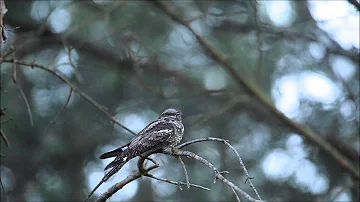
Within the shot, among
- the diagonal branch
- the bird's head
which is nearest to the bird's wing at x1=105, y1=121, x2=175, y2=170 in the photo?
the bird's head

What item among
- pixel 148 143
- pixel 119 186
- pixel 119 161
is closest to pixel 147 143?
pixel 148 143

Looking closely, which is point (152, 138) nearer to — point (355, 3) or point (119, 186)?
point (119, 186)

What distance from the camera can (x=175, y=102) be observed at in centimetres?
757

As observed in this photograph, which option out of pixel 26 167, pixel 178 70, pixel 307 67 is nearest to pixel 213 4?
pixel 178 70

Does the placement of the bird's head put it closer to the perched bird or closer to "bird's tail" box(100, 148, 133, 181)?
the perched bird

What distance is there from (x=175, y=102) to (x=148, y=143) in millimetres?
3760

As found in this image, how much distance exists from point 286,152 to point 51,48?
368 cm

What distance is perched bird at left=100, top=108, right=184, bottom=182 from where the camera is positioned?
3.71 meters

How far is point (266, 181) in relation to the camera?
7.50 metres

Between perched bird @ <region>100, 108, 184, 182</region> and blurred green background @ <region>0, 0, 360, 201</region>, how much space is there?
3007 millimetres

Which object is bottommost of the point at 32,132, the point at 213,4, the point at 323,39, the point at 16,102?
the point at 32,132

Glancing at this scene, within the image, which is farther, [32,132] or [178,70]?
[178,70]

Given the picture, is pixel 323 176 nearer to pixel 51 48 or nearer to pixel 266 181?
pixel 266 181

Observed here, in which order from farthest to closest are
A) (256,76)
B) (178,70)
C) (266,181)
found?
1. (178,70)
2. (266,181)
3. (256,76)
